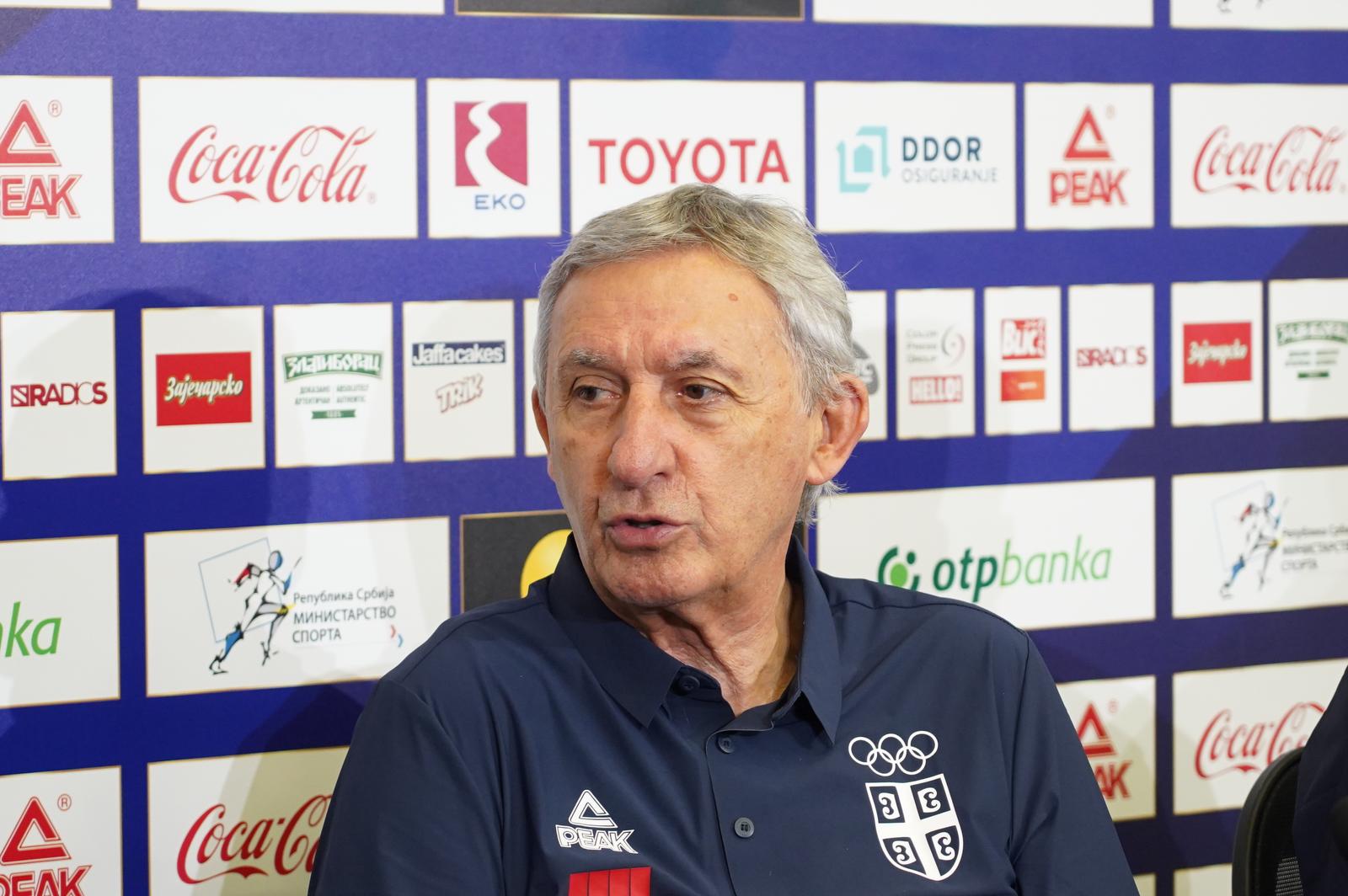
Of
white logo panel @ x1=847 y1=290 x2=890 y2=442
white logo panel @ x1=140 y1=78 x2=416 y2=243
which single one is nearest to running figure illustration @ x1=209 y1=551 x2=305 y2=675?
white logo panel @ x1=140 y1=78 x2=416 y2=243

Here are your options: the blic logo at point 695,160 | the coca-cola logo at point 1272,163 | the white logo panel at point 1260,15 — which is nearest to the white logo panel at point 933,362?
the blic logo at point 695,160

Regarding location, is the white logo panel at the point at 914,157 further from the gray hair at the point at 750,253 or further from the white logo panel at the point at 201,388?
the white logo panel at the point at 201,388

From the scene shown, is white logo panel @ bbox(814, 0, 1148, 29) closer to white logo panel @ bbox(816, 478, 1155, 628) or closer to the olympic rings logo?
white logo panel @ bbox(816, 478, 1155, 628)

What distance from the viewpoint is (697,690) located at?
1.50 metres

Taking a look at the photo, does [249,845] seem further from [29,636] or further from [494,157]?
[494,157]

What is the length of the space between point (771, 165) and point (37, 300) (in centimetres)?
116

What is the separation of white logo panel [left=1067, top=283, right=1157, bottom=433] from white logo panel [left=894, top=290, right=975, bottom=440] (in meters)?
0.21

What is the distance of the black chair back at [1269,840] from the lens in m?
1.72

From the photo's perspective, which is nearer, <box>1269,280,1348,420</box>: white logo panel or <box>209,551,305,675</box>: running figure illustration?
<box>209,551,305,675</box>: running figure illustration

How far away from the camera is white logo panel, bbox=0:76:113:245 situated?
199cm

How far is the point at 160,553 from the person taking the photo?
2086mm

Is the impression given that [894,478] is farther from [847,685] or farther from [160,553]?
[160,553]

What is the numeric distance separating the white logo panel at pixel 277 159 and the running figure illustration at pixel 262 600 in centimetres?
50

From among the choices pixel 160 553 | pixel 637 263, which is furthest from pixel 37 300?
pixel 637 263
